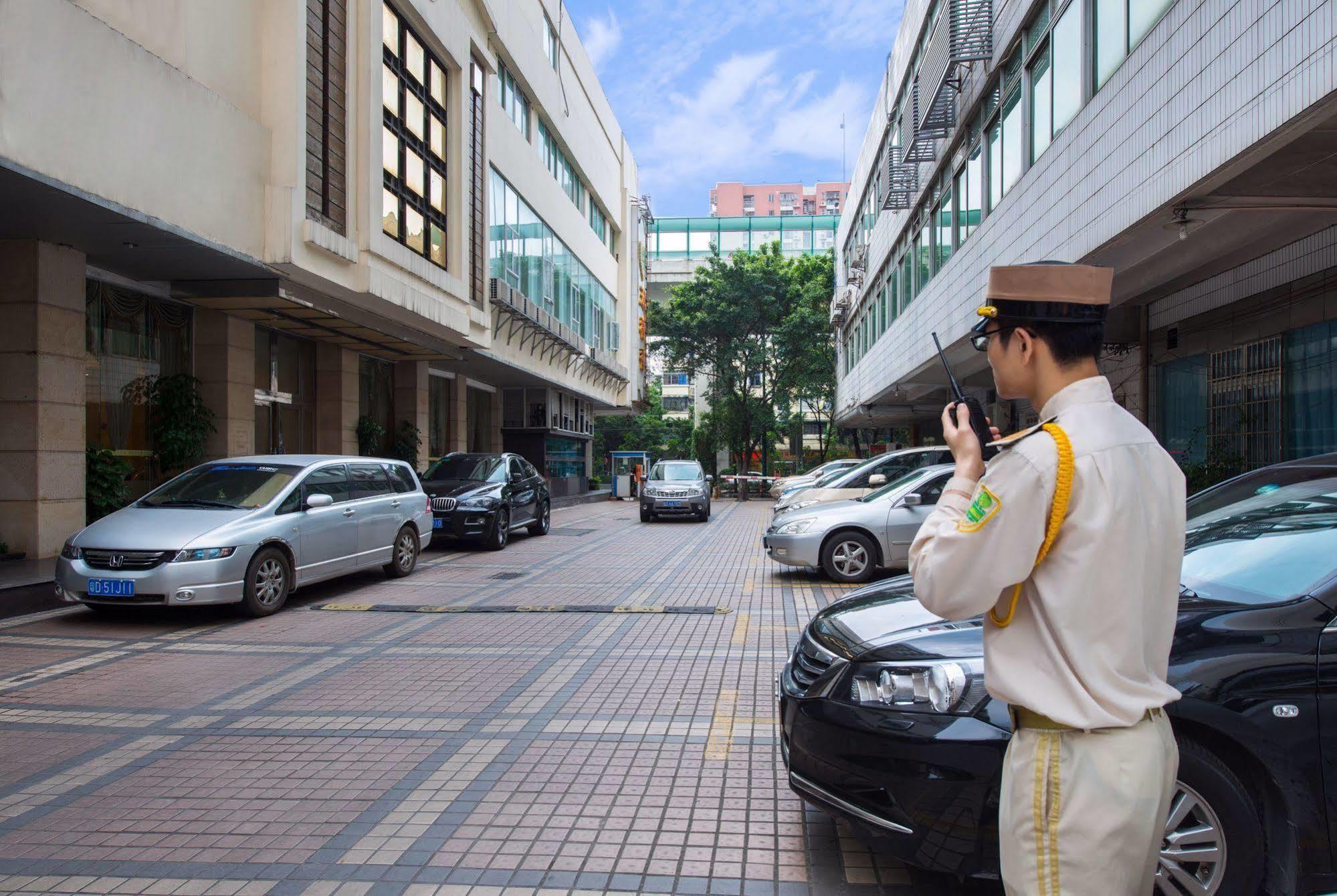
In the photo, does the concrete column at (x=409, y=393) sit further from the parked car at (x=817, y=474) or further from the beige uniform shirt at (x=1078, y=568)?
the beige uniform shirt at (x=1078, y=568)

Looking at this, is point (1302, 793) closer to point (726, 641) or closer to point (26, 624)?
point (726, 641)

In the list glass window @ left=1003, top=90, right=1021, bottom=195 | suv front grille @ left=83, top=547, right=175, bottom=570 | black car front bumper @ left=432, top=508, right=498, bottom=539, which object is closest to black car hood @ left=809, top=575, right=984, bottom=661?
suv front grille @ left=83, top=547, right=175, bottom=570

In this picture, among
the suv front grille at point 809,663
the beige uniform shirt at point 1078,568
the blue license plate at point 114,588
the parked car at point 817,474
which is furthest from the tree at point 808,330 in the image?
the beige uniform shirt at point 1078,568

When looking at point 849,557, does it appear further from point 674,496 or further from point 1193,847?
point 674,496

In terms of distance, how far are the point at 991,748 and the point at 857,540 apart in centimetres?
799

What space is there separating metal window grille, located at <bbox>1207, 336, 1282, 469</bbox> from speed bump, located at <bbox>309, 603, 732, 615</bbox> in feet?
24.1

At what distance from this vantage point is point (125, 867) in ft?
11.3

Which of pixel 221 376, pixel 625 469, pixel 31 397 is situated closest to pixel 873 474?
pixel 221 376

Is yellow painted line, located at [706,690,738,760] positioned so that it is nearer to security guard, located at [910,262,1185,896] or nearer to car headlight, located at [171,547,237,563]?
security guard, located at [910,262,1185,896]

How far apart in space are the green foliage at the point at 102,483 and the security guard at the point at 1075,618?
39.9ft

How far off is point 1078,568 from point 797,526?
9.38 metres

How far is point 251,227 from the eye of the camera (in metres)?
12.1

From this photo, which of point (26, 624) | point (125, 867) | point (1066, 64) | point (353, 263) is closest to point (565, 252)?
point (353, 263)

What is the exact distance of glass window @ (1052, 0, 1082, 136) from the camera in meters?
11.0
